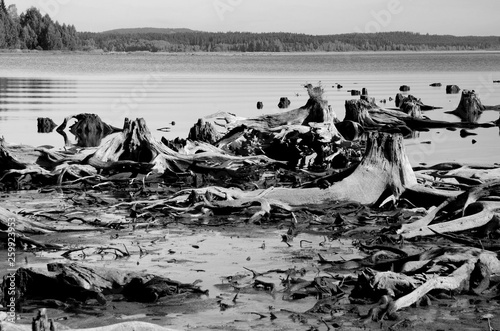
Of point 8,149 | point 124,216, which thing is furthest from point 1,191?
point 124,216

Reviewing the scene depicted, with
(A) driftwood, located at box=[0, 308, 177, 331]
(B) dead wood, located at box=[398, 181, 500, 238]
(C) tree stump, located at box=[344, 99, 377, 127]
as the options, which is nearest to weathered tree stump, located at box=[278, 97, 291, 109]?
(C) tree stump, located at box=[344, 99, 377, 127]

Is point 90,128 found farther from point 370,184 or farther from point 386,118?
point 370,184

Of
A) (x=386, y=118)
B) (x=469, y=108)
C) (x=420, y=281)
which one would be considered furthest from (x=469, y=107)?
(x=420, y=281)

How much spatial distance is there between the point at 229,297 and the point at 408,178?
195 inches

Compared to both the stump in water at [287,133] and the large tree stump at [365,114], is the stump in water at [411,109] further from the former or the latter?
the stump in water at [287,133]

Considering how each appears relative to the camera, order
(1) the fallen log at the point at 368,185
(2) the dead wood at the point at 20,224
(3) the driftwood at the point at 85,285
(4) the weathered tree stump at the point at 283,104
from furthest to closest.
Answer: (4) the weathered tree stump at the point at 283,104 < (1) the fallen log at the point at 368,185 < (2) the dead wood at the point at 20,224 < (3) the driftwood at the point at 85,285

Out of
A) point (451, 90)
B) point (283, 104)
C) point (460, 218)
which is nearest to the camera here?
point (460, 218)

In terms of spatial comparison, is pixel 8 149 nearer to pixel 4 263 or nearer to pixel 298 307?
pixel 4 263

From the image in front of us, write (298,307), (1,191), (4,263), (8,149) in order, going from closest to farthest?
(298,307) < (4,263) < (1,191) < (8,149)

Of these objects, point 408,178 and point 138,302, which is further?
point 408,178

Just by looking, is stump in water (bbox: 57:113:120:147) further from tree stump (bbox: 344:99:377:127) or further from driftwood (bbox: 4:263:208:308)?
driftwood (bbox: 4:263:208:308)

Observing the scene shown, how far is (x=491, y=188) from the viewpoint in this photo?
1004 centimetres

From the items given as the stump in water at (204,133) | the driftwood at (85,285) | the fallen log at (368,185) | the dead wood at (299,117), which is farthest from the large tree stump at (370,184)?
the dead wood at (299,117)

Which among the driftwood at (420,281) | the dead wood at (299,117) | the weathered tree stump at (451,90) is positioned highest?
the dead wood at (299,117)
